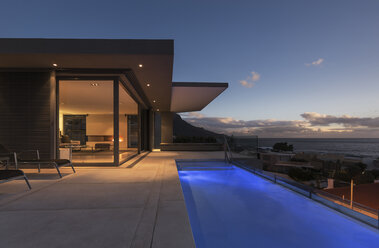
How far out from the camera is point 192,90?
27.0 feet

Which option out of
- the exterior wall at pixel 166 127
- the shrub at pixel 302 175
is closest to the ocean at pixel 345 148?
the shrub at pixel 302 175

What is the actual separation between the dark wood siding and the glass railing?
5692 millimetres

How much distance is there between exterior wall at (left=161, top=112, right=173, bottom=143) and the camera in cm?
1367

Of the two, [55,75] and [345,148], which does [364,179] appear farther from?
[345,148]

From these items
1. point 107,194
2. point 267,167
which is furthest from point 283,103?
point 107,194

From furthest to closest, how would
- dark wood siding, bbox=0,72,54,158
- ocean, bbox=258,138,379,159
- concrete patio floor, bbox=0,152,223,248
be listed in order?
1. ocean, bbox=258,138,379,159
2. dark wood siding, bbox=0,72,54,158
3. concrete patio floor, bbox=0,152,223,248

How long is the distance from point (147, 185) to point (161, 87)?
4650 mm

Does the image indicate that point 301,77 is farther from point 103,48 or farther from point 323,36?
point 103,48

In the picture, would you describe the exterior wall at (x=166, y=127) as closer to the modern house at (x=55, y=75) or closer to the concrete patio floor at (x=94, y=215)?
the modern house at (x=55, y=75)

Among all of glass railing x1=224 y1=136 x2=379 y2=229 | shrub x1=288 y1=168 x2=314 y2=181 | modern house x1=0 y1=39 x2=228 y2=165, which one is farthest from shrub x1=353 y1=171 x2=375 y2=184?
modern house x1=0 y1=39 x2=228 y2=165

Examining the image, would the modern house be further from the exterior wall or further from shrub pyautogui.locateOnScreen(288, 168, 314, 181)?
shrub pyautogui.locateOnScreen(288, 168, 314, 181)

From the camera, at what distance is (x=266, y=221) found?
2.91 meters

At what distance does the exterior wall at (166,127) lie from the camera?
44.9ft

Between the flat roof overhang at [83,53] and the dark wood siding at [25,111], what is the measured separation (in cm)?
36
